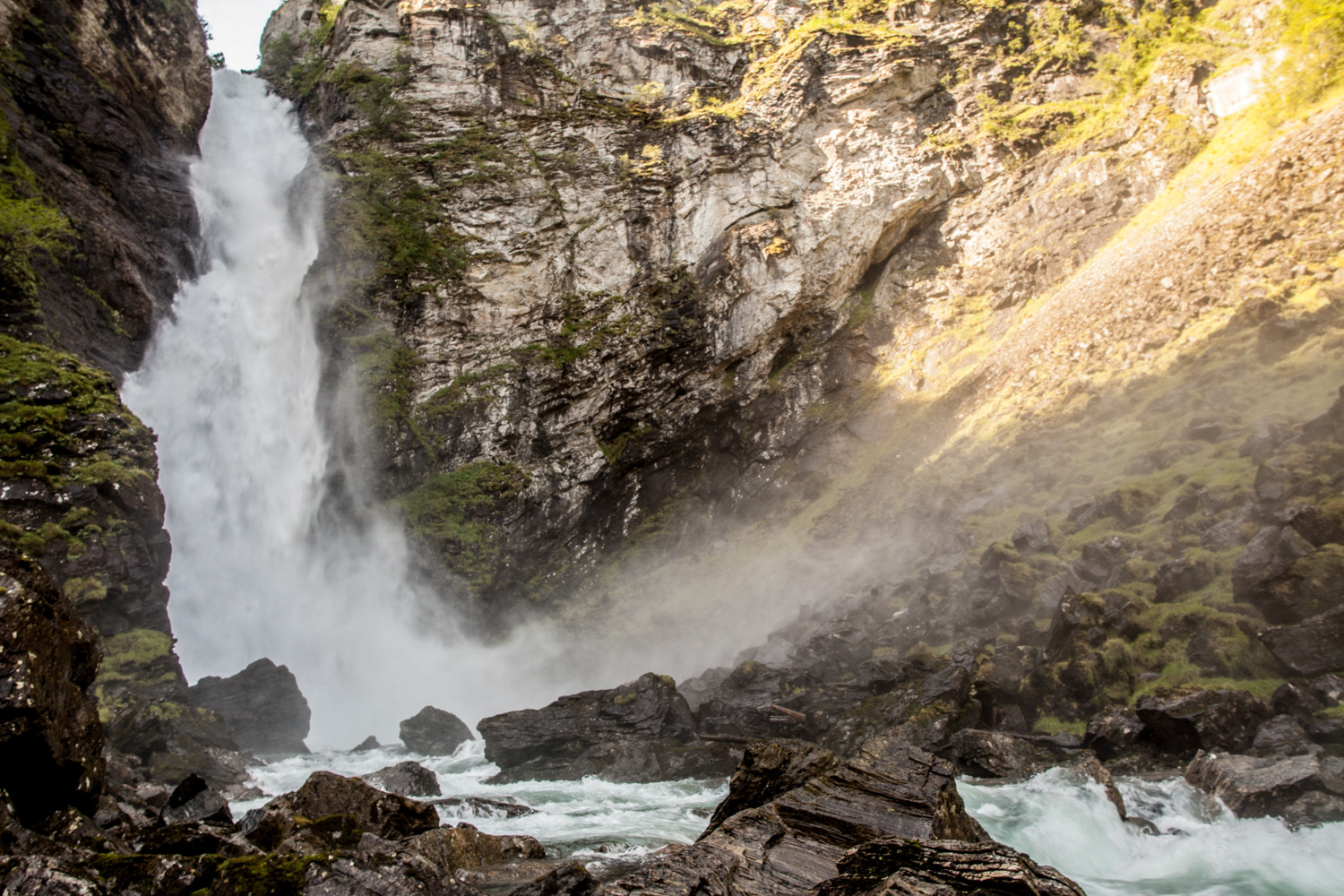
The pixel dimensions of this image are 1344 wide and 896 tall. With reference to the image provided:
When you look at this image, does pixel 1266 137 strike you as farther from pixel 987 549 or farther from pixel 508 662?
pixel 508 662

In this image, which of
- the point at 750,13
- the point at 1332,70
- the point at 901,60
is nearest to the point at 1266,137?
the point at 1332,70

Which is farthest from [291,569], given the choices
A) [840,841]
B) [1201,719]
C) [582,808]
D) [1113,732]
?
[1201,719]

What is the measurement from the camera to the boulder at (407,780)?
376 inches

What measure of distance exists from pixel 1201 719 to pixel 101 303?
23451 mm

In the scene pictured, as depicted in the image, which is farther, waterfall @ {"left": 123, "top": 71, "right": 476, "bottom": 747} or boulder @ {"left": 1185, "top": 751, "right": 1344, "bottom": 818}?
waterfall @ {"left": 123, "top": 71, "right": 476, "bottom": 747}

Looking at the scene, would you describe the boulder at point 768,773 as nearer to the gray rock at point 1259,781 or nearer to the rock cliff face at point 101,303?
the gray rock at point 1259,781

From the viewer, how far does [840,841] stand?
4.22 meters

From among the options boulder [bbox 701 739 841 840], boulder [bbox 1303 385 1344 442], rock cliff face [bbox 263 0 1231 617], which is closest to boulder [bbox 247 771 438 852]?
boulder [bbox 701 739 841 840]

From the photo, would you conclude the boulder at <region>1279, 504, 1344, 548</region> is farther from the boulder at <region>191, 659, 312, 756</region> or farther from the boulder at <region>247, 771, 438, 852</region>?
the boulder at <region>191, 659, 312, 756</region>

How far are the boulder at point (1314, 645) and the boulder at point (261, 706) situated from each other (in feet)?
59.9

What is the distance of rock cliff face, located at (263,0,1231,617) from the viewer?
21094 millimetres

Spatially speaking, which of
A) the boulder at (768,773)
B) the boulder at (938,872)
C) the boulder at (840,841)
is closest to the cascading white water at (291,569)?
the boulder at (768,773)

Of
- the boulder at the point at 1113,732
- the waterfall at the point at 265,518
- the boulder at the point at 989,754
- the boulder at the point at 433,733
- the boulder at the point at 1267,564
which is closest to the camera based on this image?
the boulder at the point at 1113,732

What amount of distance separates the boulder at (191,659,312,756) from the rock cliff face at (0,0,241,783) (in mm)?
4064
